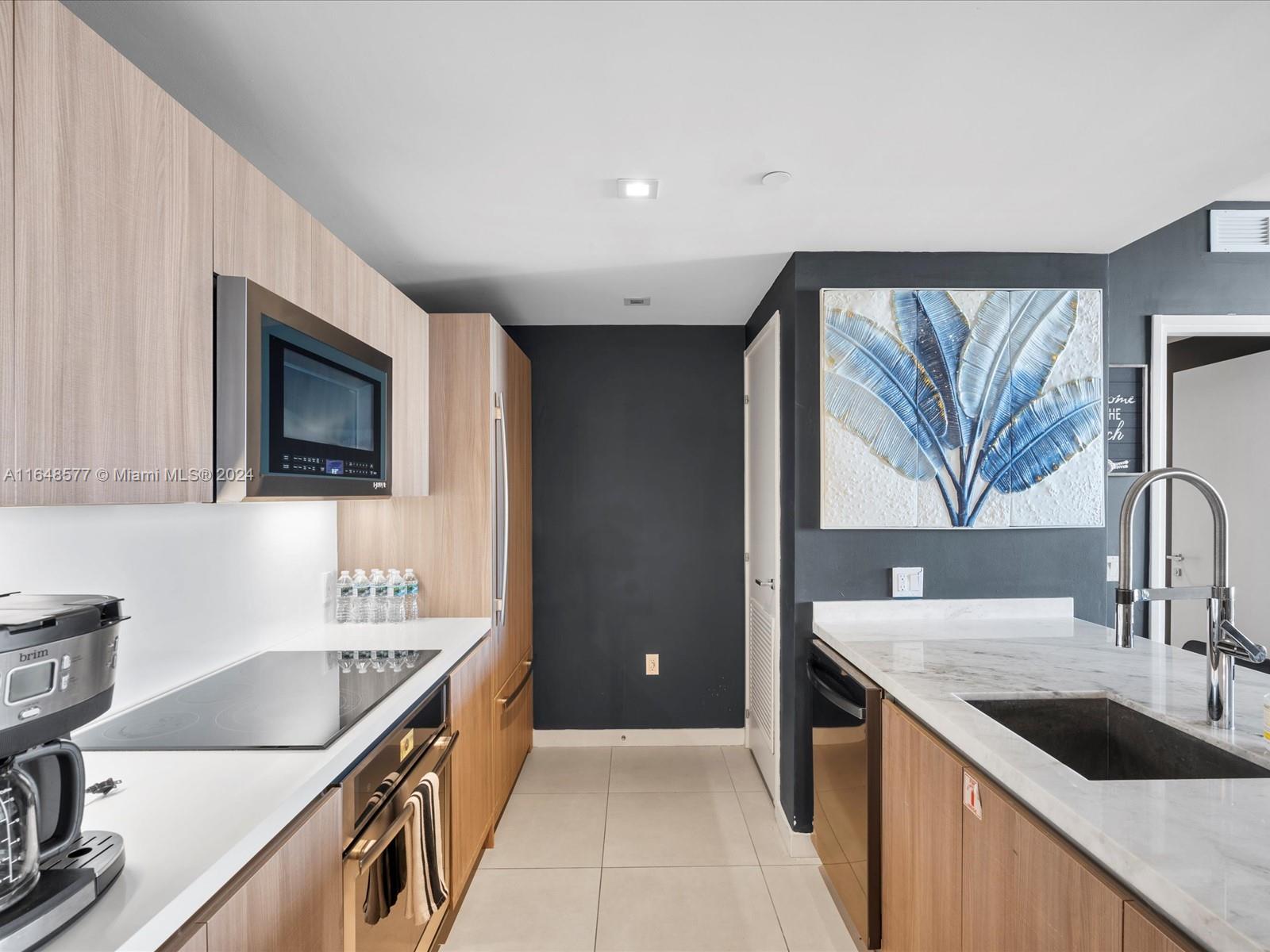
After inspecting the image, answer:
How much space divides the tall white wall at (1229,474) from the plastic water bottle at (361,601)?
3922 millimetres

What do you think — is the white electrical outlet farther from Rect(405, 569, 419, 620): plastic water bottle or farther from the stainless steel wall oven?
Rect(405, 569, 419, 620): plastic water bottle

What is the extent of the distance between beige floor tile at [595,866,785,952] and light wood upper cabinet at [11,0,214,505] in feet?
6.25

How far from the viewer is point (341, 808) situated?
4.36 feet

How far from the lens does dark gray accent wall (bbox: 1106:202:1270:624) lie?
8.80 ft

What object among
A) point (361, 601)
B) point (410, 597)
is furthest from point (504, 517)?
point (361, 601)

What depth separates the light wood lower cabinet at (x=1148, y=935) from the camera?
2.83 feet

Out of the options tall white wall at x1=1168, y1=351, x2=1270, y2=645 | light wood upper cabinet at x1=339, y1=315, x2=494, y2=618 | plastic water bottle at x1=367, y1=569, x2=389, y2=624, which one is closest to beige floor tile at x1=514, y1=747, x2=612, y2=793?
light wood upper cabinet at x1=339, y1=315, x2=494, y2=618

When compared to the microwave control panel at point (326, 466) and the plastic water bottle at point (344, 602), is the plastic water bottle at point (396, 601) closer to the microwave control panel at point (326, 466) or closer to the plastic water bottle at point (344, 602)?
the plastic water bottle at point (344, 602)

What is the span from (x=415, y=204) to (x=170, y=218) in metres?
1.00

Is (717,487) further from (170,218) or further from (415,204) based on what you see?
(170,218)

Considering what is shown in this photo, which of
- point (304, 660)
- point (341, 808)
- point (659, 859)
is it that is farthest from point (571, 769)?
point (341, 808)

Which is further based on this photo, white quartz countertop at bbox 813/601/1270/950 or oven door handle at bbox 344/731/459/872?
oven door handle at bbox 344/731/459/872

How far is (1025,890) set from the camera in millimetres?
1193

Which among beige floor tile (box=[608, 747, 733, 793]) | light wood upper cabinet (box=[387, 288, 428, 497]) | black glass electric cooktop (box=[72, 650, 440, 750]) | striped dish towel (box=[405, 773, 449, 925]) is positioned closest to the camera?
black glass electric cooktop (box=[72, 650, 440, 750])
